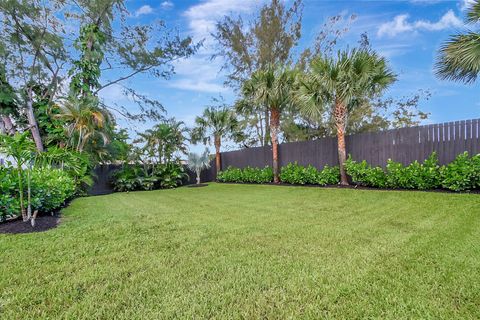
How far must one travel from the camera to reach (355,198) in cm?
602

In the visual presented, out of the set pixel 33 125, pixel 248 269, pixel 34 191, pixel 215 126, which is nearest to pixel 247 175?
pixel 215 126

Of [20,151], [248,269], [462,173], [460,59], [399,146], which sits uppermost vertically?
[460,59]

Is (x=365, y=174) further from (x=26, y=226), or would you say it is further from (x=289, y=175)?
(x=26, y=226)

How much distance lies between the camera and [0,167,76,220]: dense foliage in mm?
3822

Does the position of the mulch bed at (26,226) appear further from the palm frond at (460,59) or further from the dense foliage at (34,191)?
the palm frond at (460,59)

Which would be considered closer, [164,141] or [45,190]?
[45,190]

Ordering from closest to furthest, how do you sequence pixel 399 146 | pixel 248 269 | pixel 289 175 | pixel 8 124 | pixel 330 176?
1. pixel 248 269
2. pixel 399 146
3. pixel 330 176
4. pixel 8 124
5. pixel 289 175

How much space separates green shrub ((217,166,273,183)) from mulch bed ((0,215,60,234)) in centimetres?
812

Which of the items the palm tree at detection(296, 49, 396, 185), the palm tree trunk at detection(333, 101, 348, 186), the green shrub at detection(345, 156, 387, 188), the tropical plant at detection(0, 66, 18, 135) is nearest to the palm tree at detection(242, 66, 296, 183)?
the palm tree at detection(296, 49, 396, 185)

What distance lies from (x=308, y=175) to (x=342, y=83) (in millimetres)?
3291

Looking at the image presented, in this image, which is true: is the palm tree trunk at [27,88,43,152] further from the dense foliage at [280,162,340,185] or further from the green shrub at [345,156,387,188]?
the green shrub at [345,156,387,188]

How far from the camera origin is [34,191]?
14.0ft

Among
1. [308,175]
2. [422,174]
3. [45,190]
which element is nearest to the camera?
[45,190]

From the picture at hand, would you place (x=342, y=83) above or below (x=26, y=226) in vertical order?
above
